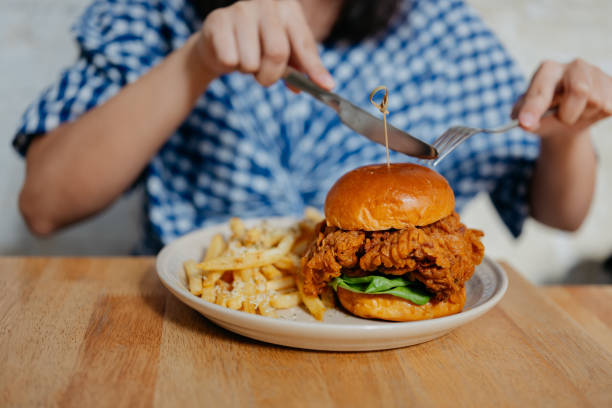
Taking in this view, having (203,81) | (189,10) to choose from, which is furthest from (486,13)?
(203,81)

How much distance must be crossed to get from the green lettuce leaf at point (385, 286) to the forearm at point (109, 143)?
882 millimetres

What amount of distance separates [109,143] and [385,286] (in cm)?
117

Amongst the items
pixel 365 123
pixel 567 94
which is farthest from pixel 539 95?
pixel 365 123

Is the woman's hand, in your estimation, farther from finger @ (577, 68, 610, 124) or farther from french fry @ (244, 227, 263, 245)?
french fry @ (244, 227, 263, 245)

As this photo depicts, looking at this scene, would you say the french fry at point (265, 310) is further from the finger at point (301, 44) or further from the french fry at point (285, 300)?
the finger at point (301, 44)

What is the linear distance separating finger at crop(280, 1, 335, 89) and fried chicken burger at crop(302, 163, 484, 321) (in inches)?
16.4

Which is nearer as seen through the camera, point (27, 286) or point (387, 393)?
point (387, 393)

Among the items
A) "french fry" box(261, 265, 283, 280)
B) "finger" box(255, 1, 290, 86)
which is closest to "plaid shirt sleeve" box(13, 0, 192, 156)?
"finger" box(255, 1, 290, 86)

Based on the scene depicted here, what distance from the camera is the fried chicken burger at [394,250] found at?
1.09 m

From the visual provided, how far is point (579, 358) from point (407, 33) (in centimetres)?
182

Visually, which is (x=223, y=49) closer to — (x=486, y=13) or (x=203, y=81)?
(x=203, y=81)

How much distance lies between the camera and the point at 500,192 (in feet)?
8.01

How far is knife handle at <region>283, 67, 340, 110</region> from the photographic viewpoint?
138cm

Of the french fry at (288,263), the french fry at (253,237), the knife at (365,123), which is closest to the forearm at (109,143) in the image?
the knife at (365,123)
